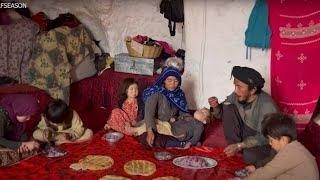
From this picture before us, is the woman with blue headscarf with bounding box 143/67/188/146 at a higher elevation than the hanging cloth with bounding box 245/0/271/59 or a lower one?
lower

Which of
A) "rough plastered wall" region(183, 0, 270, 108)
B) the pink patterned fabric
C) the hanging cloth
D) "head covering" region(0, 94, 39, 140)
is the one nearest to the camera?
"head covering" region(0, 94, 39, 140)

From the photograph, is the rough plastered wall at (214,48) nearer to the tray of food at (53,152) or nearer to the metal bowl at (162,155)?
the metal bowl at (162,155)

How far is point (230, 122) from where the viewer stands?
3.65 metres

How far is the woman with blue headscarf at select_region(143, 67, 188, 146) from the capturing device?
382cm

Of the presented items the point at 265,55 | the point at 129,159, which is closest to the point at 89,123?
the point at 129,159

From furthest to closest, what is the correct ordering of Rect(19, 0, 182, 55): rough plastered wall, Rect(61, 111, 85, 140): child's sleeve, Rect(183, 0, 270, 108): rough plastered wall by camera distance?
Rect(19, 0, 182, 55): rough plastered wall < Rect(183, 0, 270, 108): rough plastered wall < Rect(61, 111, 85, 140): child's sleeve

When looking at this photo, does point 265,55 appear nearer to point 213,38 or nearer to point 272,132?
point 213,38

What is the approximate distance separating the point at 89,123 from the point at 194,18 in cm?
140

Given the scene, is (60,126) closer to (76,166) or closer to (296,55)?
(76,166)

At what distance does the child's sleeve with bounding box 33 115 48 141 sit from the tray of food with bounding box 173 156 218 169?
107cm

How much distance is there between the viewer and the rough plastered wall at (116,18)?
540 cm

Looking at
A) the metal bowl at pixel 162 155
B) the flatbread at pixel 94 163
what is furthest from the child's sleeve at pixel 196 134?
the flatbread at pixel 94 163

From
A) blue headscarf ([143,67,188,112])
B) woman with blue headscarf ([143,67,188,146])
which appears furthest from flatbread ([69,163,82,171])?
blue headscarf ([143,67,188,112])

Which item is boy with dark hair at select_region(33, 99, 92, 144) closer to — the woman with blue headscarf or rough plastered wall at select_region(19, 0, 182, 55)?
the woman with blue headscarf
